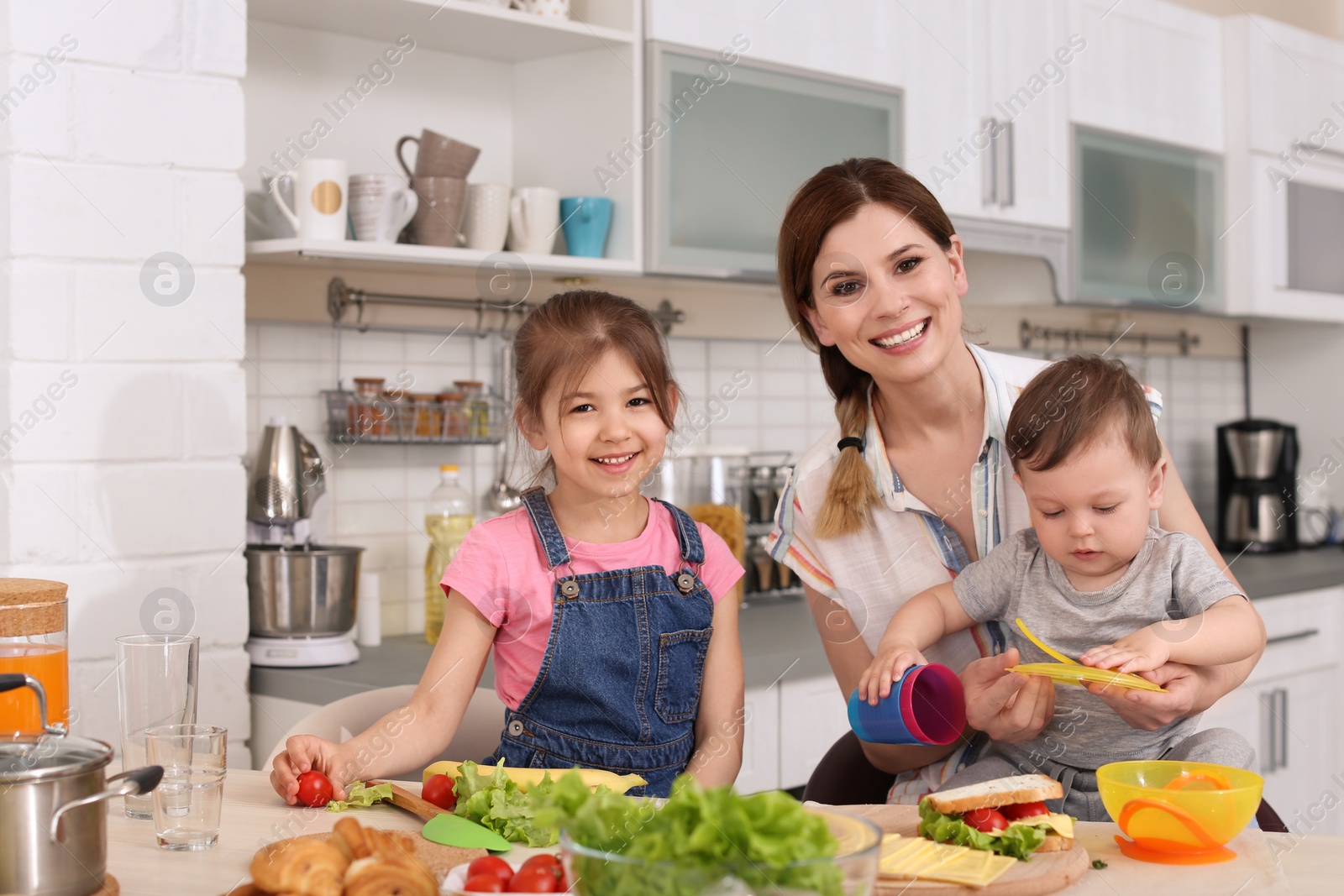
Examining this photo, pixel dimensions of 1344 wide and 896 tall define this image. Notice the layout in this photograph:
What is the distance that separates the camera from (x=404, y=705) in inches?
58.0

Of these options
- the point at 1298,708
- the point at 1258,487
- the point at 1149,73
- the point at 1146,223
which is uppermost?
the point at 1149,73

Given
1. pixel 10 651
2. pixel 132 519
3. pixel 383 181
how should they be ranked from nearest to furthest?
pixel 10 651, pixel 132 519, pixel 383 181

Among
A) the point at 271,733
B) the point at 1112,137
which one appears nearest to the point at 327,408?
the point at 271,733

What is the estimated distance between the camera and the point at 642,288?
8.52 feet

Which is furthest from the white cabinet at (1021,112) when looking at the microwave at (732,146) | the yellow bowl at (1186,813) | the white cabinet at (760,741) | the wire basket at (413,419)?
the yellow bowl at (1186,813)

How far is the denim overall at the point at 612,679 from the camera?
1375 mm

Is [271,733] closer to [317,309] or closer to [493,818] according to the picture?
[317,309]

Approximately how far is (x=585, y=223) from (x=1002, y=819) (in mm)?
1503

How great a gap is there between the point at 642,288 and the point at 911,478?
114 centimetres

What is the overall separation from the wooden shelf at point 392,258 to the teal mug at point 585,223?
1.1 inches

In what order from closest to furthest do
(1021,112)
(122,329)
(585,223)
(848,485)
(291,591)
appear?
(848,485) → (122,329) → (291,591) → (585,223) → (1021,112)

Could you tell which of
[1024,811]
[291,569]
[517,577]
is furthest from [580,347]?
[291,569]

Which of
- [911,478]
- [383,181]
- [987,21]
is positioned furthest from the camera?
[987,21]

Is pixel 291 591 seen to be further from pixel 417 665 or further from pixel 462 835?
pixel 462 835
